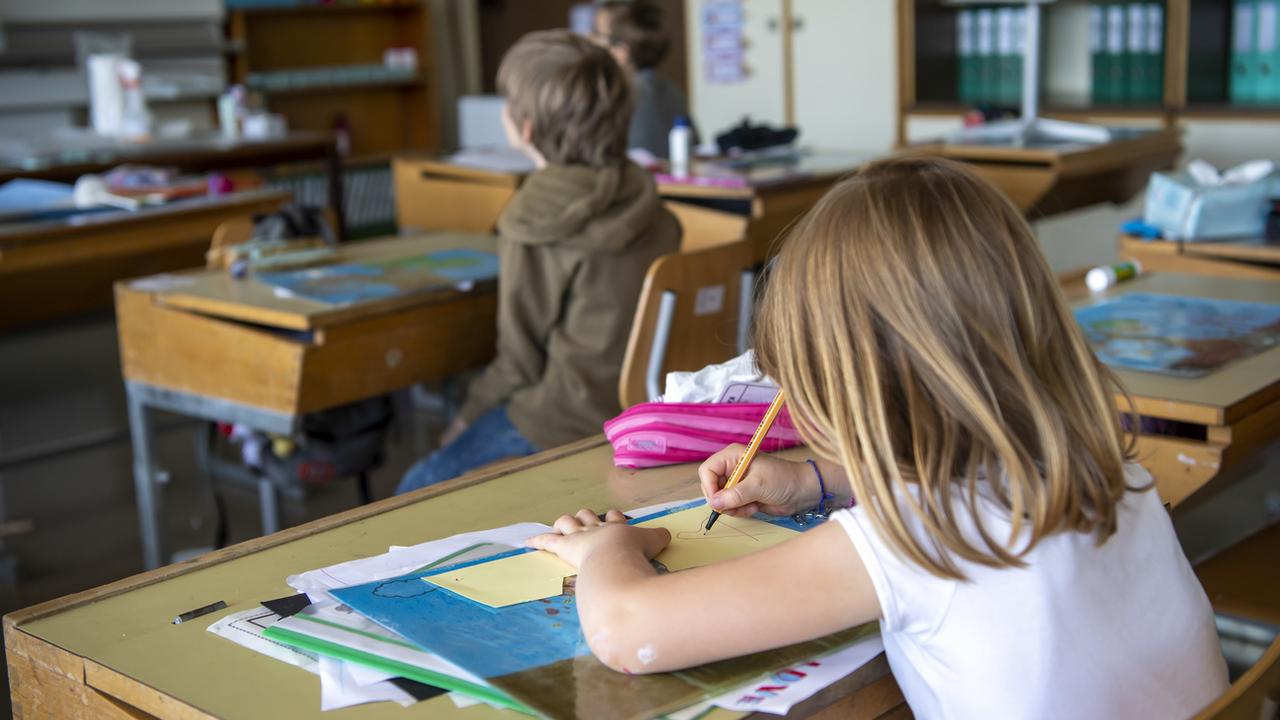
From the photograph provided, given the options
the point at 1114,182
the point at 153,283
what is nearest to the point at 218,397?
the point at 153,283

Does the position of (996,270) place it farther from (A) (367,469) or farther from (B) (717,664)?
(A) (367,469)

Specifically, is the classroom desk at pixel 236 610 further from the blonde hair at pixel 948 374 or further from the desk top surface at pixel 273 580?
the blonde hair at pixel 948 374

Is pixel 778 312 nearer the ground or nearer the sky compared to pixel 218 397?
nearer the sky

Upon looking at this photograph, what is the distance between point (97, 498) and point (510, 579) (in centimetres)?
261

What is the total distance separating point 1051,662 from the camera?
0.90 meters

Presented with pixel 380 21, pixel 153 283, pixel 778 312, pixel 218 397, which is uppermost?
pixel 380 21

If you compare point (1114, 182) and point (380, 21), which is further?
point (380, 21)

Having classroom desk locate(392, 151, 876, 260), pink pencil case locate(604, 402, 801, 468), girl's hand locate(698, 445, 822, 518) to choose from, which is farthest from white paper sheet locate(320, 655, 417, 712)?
classroom desk locate(392, 151, 876, 260)

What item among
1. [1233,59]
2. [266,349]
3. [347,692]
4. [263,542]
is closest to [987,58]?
[1233,59]

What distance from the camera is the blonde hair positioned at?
892 millimetres

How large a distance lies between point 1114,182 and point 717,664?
3.24 meters

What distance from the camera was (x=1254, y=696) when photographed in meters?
0.85

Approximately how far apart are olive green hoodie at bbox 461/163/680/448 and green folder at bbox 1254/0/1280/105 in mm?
3095

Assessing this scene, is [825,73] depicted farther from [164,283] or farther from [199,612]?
[199,612]
